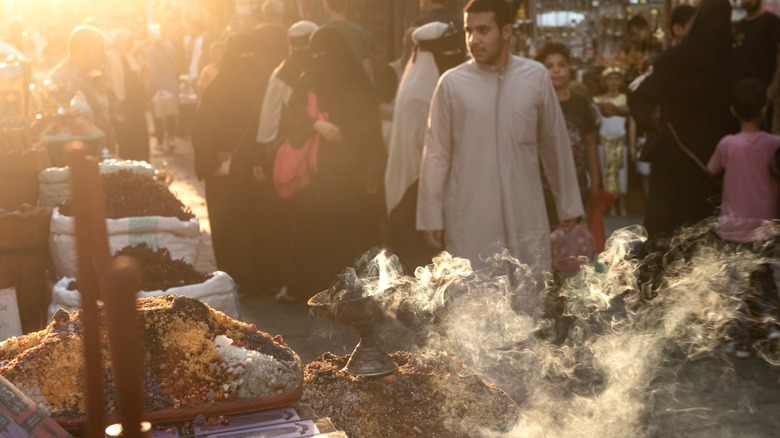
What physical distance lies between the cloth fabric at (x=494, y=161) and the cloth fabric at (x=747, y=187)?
121 cm

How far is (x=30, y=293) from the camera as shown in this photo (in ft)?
17.4

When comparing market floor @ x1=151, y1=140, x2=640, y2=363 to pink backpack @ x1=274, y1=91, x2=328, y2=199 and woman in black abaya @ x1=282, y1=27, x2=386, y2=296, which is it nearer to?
woman in black abaya @ x1=282, y1=27, x2=386, y2=296

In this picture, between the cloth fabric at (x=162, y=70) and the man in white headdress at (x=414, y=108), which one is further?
the cloth fabric at (x=162, y=70)

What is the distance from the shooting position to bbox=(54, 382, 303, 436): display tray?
2744mm

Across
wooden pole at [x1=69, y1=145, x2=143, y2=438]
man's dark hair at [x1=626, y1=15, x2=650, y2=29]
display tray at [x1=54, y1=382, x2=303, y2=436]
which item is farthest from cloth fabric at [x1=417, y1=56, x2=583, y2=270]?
man's dark hair at [x1=626, y1=15, x2=650, y2=29]

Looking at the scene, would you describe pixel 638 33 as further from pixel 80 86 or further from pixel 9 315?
pixel 9 315

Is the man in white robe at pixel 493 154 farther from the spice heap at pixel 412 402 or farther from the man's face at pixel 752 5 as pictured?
the man's face at pixel 752 5

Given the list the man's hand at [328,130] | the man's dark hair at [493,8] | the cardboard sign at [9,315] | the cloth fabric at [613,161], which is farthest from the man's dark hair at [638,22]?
the cardboard sign at [9,315]

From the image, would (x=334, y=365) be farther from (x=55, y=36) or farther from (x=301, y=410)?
(x=55, y=36)

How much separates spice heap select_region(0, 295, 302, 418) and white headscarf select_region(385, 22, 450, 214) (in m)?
3.91

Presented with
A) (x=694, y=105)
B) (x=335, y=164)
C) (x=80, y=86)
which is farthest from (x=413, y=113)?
(x=80, y=86)

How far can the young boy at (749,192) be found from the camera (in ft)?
20.6

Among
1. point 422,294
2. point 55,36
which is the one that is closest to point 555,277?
point 422,294

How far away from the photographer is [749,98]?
Answer: 6430mm
